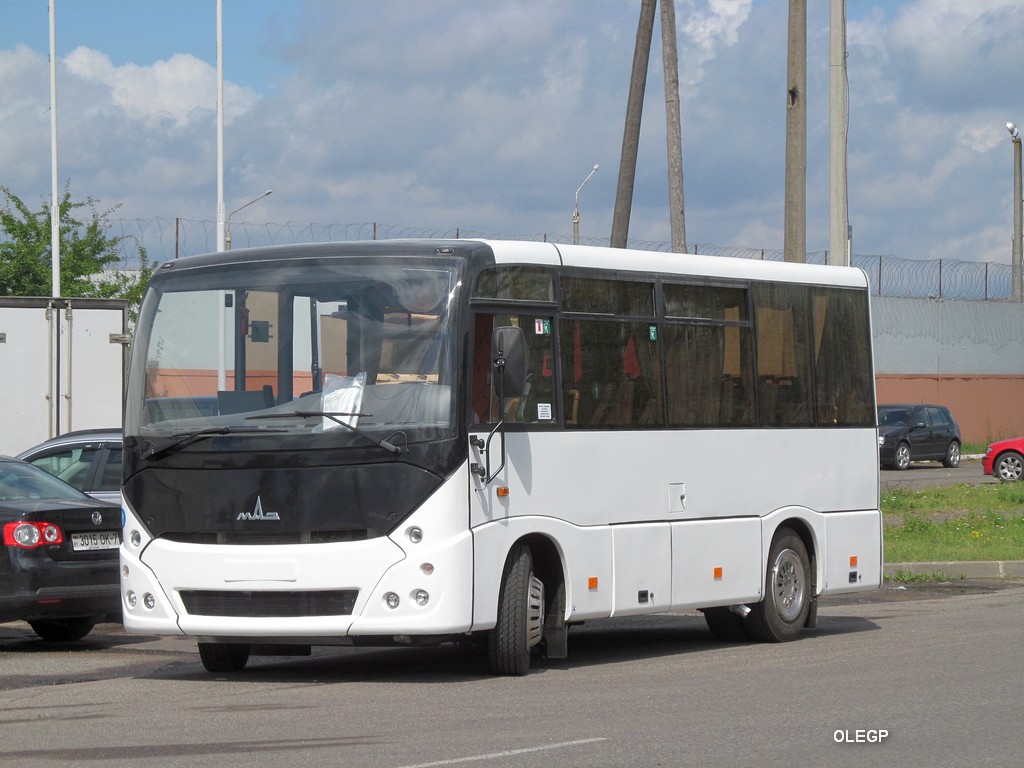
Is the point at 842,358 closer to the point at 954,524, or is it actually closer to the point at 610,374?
the point at 610,374

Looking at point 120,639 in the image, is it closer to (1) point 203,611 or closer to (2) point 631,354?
(1) point 203,611

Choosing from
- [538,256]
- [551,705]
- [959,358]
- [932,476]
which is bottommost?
[551,705]

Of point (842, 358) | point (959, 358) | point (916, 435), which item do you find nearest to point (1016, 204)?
point (959, 358)

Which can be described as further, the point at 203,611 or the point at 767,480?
the point at 767,480

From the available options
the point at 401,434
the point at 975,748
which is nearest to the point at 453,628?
the point at 401,434

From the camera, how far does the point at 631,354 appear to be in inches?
480

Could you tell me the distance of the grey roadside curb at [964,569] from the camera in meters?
19.5

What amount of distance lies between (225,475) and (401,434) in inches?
47.8

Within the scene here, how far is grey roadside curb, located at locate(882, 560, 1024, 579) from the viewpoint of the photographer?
1945 cm

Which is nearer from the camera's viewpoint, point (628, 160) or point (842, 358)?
point (842, 358)

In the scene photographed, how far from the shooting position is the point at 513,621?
35.7 ft

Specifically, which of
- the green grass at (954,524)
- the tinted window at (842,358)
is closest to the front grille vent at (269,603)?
the tinted window at (842,358)

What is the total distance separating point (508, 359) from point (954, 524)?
14.5m

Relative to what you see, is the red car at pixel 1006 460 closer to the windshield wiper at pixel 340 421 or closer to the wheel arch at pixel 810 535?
the wheel arch at pixel 810 535
